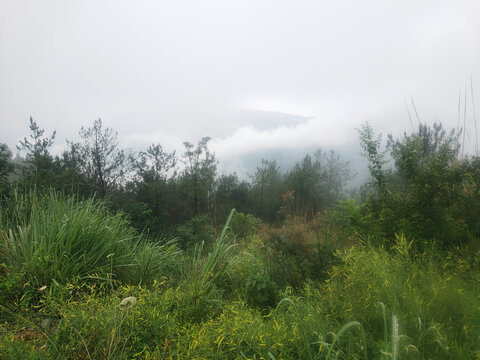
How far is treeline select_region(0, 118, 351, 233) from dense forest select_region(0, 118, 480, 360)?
132mm

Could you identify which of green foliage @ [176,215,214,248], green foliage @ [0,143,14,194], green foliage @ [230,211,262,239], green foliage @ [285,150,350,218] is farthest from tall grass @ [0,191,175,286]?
green foliage @ [285,150,350,218]

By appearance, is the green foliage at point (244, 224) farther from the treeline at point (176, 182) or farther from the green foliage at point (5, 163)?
the green foliage at point (5, 163)

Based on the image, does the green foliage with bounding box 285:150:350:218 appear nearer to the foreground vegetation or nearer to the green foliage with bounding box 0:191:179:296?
the foreground vegetation

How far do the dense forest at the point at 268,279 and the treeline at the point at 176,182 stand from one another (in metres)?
0.13

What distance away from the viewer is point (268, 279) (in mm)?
3016

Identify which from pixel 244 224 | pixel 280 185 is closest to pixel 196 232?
pixel 244 224

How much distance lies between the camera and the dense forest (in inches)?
66.2

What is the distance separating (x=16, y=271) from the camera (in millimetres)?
2490

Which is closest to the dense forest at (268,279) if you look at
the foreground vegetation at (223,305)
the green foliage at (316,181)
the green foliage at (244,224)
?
the foreground vegetation at (223,305)

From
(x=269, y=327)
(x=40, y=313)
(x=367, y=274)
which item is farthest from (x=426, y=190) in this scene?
(x=40, y=313)

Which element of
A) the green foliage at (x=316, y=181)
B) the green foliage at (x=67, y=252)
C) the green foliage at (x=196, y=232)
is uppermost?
the green foliage at (x=316, y=181)

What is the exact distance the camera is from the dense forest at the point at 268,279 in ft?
5.52

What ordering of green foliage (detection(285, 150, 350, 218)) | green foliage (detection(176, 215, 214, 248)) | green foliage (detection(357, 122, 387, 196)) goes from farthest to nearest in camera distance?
green foliage (detection(285, 150, 350, 218)) < green foliage (detection(176, 215, 214, 248)) < green foliage (detection(357, 122, 387, 196))

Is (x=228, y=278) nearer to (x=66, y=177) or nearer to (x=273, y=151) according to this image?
(x=66, y=177)
